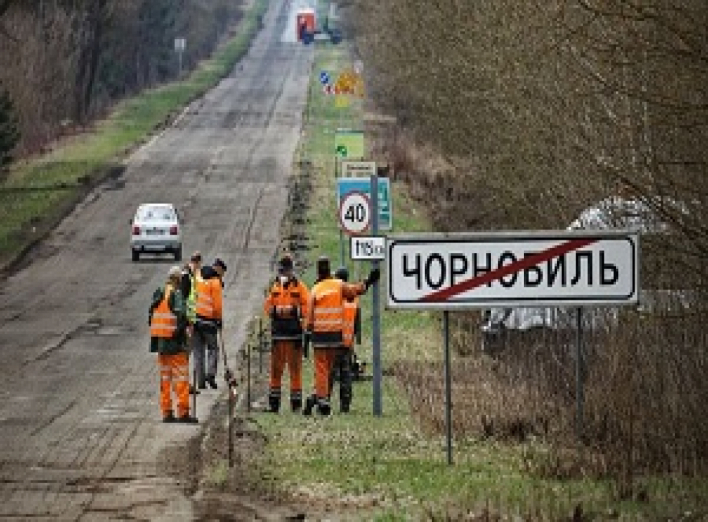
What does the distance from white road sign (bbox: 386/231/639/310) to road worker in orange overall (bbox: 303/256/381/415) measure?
23.4 feet

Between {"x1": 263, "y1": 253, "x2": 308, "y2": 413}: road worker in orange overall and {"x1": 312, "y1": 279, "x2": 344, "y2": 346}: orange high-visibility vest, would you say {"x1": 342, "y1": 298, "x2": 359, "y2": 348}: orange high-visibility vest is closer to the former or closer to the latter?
{"x1": 312, "y1": 279, "x2": 344, "y2": 346}: orange high-visibility vest

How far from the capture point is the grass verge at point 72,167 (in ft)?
195

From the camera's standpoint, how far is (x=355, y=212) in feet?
87.4

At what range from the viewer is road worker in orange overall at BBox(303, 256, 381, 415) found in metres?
24.2

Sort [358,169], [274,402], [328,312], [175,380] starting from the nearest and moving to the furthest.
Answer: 1. [175,380]
2. [328,312]
3. [274,402]
4. [358,169]

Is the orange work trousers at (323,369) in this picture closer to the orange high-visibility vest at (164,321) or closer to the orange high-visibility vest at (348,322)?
the orange high-visibility vest at (348,322)

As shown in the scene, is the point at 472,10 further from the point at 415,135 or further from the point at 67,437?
the point at 415,135

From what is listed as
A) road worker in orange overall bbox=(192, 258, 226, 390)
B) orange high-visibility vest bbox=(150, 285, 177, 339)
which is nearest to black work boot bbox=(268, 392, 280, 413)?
orange high-visibility vest bbox=(150, 285, 177, 339)

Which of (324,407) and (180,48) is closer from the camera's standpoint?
(324,407)

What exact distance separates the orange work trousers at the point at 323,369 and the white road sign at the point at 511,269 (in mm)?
7204

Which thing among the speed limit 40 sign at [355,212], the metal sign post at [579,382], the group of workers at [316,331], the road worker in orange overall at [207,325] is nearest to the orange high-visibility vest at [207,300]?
the road worker in orange overall at [207,325]

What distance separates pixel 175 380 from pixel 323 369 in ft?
5.79

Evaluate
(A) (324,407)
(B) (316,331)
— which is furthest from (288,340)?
(A) (324,407)

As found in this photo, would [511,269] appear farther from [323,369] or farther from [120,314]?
[120,314]
